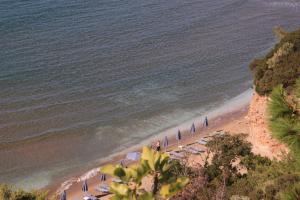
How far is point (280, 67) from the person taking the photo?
23.3m

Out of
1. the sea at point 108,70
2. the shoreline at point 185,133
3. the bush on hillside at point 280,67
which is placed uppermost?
the bush on hillside at point 280,67

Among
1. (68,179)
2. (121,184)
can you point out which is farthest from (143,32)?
(121,184)

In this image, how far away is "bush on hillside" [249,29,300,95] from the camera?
22.2 metres

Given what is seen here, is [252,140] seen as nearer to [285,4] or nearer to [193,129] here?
[193,129]

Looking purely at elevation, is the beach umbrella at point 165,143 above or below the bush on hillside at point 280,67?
below

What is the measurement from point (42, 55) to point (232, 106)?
672 inches

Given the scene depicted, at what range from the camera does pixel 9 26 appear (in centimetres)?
4644

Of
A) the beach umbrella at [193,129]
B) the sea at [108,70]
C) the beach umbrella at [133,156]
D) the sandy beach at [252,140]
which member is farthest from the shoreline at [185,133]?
the beach umbrella at [133,156]

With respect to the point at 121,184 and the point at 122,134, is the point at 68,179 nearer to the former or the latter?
the point at 122,134

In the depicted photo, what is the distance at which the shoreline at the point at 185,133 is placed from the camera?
25.5 m

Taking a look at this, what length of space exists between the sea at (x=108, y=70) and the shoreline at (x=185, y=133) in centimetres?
45

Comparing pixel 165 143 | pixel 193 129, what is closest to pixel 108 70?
pixel 193 129

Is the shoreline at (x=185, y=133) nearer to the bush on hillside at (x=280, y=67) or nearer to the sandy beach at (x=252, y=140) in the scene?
the sandy beach at (x=252, y=140)

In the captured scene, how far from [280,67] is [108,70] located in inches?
728
